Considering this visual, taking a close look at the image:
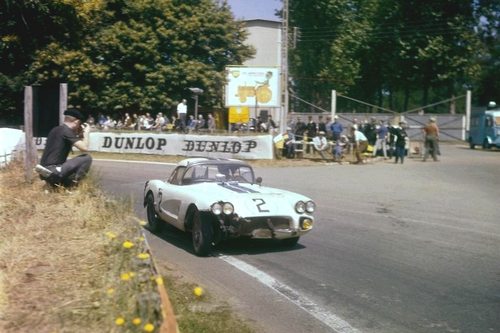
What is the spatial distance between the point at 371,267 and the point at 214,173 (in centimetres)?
305

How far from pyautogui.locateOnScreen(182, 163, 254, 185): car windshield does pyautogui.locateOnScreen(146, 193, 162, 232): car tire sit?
106 centimetres

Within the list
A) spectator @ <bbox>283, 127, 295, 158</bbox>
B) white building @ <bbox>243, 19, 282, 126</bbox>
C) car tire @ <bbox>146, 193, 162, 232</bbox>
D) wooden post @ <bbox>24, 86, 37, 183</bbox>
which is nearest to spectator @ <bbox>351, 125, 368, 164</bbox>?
spectator @ <bbox>283, 127, 295, 158</bbox>

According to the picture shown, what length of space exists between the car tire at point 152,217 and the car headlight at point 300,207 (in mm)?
2731

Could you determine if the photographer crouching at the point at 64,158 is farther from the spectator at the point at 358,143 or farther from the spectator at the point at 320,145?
the spectator at the point at 320,145

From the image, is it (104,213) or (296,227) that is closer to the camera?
(104,213)

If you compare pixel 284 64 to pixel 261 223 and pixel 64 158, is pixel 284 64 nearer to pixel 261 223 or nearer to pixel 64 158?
pixel 64 158

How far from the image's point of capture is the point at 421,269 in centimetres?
793

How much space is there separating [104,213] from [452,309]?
398 cm

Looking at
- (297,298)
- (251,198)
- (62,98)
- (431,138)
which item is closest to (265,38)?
(431,138)

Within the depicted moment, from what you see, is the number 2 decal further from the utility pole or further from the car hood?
the utility pole

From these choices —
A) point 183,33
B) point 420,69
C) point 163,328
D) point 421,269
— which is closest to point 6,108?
point 183,33

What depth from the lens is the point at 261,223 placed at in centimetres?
848

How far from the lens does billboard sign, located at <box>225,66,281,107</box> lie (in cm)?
3031

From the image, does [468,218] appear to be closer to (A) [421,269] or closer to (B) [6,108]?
(A) [421,269]
